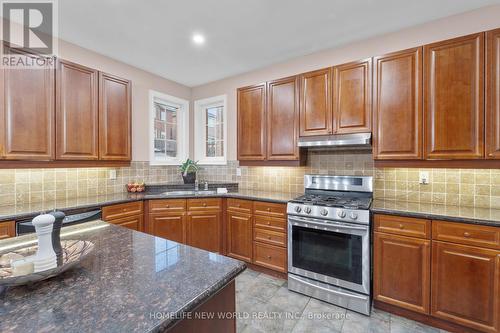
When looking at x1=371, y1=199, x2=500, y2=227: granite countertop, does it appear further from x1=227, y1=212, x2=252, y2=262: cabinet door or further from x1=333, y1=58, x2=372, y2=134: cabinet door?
x1=227, y1=212, x2=252, y2=262: cabinet door

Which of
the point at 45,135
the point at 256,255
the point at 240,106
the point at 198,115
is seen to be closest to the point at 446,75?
the point at 240,106

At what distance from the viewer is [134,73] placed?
3328 mm

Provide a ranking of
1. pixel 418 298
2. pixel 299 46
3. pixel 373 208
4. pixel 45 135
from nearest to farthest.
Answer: pixel 418 298 → pixel 373 208 → pixel 45 135 → pixel 299 46

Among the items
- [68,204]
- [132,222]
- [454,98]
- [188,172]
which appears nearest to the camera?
[454,98]

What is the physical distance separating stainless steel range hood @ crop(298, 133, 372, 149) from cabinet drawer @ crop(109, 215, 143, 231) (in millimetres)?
→ 2097

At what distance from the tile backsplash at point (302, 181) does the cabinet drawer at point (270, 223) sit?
64cm

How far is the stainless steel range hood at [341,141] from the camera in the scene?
2.32 metres

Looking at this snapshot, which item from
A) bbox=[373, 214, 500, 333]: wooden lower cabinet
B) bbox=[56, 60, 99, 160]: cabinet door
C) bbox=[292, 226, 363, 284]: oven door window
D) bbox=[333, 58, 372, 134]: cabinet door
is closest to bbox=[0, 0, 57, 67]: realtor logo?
bbox=[56, 60, 99, 160]: cabinet door

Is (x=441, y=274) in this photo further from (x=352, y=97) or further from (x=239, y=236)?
(x=239, y=236)

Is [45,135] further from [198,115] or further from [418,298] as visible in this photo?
[418,298]

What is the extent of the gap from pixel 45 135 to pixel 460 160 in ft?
12.4

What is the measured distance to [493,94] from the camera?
183cm

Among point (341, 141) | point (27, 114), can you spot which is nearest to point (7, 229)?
point (27, 114)

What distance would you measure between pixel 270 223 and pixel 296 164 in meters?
0.77
